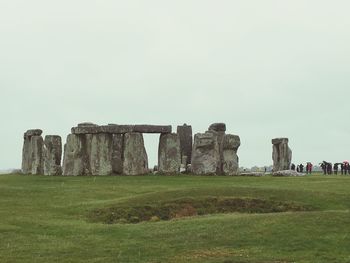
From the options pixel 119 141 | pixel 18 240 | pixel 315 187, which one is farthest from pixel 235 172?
pixel 18 240

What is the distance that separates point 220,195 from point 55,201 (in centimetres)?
750

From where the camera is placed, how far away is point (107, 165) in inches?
1889

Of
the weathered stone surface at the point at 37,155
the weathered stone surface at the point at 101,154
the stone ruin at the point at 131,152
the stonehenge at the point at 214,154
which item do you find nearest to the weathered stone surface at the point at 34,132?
the weathered stone surface at the point at 37,155

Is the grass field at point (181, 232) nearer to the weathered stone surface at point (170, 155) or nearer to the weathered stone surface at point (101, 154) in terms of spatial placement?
the weathered stone surface at point (101, 154)

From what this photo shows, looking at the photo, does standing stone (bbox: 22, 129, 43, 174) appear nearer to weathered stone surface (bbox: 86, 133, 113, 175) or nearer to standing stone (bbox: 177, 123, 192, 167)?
weathered stone surface (bbox: 86, 133, 113, 175)

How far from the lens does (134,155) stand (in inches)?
1892

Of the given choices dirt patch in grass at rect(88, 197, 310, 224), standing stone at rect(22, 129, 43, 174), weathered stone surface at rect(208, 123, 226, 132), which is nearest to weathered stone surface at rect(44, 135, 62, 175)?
standing stone at rect(22, 129, 43, 174)

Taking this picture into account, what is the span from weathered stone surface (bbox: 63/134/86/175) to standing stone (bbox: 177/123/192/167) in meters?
9.34

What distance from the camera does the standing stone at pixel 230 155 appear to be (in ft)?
165

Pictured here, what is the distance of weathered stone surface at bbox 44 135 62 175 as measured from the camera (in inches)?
2024

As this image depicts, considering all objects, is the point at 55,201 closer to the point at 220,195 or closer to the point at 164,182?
the point at 220,195

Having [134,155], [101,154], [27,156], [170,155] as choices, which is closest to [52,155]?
[27,156]

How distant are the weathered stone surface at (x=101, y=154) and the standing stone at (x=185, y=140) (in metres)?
8.42

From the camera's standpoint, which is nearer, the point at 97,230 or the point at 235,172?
the point at 97,230
